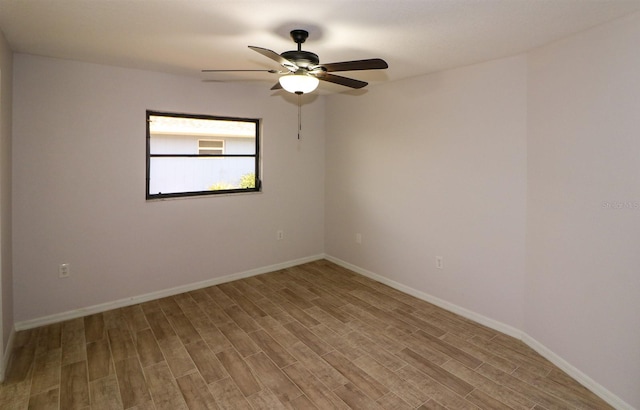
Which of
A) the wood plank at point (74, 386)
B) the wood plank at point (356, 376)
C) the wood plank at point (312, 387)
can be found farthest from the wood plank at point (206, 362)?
the wood plank at point (356, 376)

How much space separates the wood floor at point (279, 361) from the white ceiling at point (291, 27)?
2383mm

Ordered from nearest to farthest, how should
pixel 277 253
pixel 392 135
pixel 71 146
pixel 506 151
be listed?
1. pixel 506 151
2. pixel 71 146
3. pixel 392 135
4. pixel 277 253

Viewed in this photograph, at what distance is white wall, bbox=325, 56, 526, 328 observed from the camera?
2.91 m

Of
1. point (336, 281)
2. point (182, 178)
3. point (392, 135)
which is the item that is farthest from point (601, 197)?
point (182, 178)

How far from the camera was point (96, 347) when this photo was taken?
2.72 metres

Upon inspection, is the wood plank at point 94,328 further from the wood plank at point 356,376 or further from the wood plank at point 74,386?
the wood plank at point 356,376

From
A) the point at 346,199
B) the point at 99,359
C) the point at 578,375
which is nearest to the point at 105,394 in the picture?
the point at 99,359

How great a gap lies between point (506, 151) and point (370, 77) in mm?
1593

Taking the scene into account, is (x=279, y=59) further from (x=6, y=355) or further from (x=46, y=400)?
(x=6, y=355)

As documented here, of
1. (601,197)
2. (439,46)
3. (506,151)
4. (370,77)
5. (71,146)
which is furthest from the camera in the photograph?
(370,77)

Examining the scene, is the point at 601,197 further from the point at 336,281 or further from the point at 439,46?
the point at 336,281

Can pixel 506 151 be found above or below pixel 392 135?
below

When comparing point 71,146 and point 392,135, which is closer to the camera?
point 71,146

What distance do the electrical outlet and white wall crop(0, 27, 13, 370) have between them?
344mm
